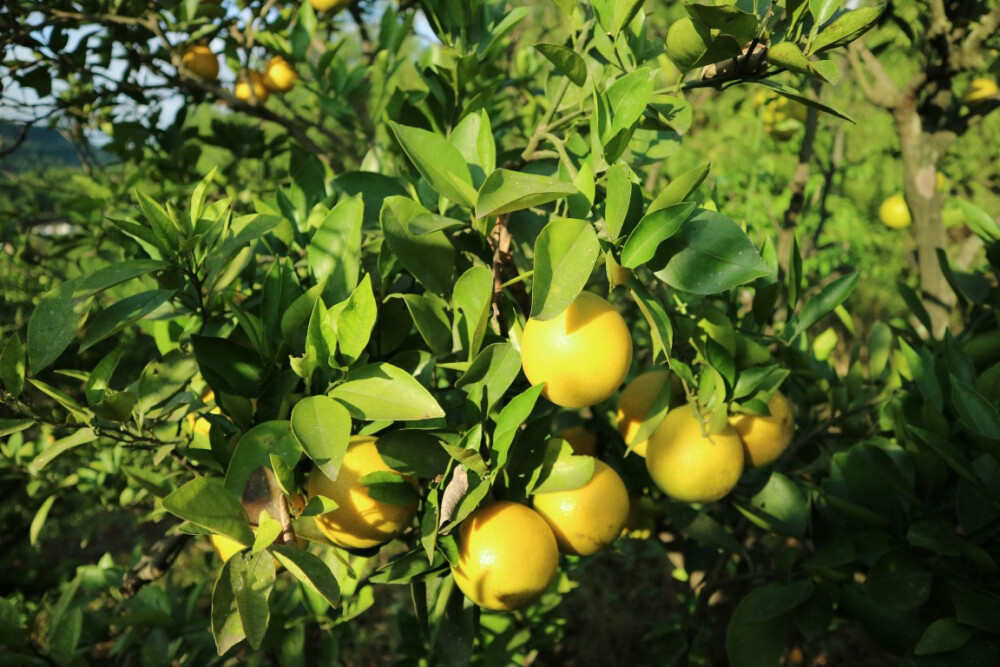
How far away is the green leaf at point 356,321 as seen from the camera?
62cm

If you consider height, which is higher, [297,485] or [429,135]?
[429,135]

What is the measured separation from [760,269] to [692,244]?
7 cm

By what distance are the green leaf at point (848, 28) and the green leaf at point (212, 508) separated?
62 centimetres

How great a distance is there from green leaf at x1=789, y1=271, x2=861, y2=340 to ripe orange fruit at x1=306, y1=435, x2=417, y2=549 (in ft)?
1.75

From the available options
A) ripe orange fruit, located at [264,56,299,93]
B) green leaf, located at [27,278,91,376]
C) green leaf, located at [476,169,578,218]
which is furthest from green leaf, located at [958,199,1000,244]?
ripe orange fruit, located at [264,56,299,93]

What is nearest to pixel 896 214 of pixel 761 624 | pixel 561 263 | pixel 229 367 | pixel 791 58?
pixel 761 624

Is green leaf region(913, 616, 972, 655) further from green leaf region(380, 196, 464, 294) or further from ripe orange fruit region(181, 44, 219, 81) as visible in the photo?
ripe orange fruit region(181, 44, 219, 81)

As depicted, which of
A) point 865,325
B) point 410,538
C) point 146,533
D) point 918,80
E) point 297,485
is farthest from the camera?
point 865,325

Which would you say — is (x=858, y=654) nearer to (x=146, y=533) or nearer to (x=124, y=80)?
(x=124, y=80)

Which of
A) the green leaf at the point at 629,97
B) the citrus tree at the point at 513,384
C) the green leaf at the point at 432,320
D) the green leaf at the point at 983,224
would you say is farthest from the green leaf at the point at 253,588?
the green leaf at the point at 983,224

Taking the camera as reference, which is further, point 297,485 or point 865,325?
point 865,325

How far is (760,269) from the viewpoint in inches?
22.4

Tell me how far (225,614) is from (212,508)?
0.28 ft

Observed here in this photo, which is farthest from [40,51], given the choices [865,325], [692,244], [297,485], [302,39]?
[865,325]
